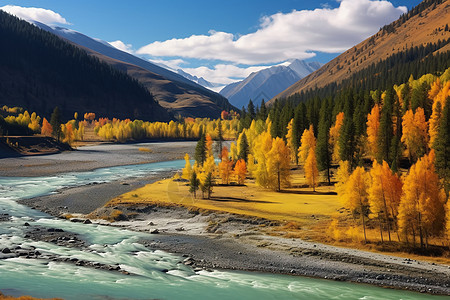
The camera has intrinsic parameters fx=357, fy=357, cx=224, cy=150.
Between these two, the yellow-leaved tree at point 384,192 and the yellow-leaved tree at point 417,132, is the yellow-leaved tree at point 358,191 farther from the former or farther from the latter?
the yellow-leaved tree at point 417,132

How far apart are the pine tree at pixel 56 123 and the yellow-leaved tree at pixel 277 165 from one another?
14810 cm

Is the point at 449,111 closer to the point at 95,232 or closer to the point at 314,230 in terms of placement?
the point at 314,230

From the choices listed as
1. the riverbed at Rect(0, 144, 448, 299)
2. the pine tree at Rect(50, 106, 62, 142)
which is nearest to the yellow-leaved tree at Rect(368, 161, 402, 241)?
the riverbed at Rect(0, 144, 448, 299)

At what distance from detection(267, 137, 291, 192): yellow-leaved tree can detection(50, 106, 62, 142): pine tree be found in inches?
5831

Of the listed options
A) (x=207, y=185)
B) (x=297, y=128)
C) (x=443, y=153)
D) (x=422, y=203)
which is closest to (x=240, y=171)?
(x=207, y=185)

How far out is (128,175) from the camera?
111188 mm

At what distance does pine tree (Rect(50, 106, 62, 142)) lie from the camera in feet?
625

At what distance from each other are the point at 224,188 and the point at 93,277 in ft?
167

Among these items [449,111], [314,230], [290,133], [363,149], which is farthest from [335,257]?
[290,133]

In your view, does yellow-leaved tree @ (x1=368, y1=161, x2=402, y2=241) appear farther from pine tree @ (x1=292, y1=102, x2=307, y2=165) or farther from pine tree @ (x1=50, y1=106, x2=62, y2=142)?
pine tree @ (x1=50, y1=106, x2=62, y2=142)

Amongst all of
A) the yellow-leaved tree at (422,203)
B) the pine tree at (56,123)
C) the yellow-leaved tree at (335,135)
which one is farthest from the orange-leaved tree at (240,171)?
the pine tree at (56,123)

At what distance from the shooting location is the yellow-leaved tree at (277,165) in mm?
82250

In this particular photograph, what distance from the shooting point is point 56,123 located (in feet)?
632

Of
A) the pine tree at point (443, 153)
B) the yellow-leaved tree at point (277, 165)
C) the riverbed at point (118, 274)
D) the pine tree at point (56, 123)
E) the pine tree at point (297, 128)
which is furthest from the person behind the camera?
the pine tree at point (56, 123)
